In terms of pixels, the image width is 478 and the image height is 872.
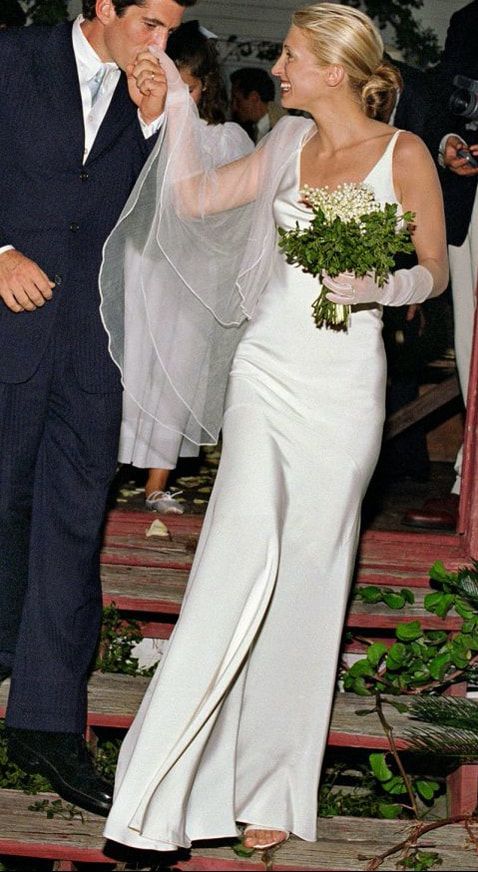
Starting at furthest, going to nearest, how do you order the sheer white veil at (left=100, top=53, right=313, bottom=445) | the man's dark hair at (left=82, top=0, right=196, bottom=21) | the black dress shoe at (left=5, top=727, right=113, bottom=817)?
1. the sheer white veil at (left=100, top=53, right=313, bottom=445)
2. the black dress shoe at (left=5, top=727, right=113, bottom=817)
3. the man's dark hair at (left=82, top=0, right=196, bottom=21)

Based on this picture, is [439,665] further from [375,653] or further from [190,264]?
[190,264]

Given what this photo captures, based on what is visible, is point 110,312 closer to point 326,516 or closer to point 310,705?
point 326,516

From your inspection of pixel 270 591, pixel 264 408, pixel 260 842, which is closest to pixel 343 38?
pixel 264 408

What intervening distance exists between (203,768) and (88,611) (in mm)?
639

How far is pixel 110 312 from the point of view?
4.38 metres

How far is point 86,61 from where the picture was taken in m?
4.34

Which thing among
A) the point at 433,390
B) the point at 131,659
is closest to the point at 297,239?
the point at 131,659

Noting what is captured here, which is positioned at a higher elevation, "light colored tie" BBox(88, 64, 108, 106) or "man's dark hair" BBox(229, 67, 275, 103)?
"light colored tie" BBox(88, 64, 108, 106)

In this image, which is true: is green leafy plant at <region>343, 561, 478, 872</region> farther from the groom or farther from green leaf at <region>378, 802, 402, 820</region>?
the groom

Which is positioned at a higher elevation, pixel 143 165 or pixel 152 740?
pixel 143 165

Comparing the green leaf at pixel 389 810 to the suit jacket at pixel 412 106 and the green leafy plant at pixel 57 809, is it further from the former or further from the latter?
the suit jacket at pixel 412 106

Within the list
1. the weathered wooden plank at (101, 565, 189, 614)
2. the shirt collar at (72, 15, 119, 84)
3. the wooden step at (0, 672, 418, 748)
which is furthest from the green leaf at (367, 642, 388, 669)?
the shirt collar at (72, 15, 119, 84)

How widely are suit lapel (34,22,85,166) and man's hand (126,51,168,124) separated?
0.17 metres

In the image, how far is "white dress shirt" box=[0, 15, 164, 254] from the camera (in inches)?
170
